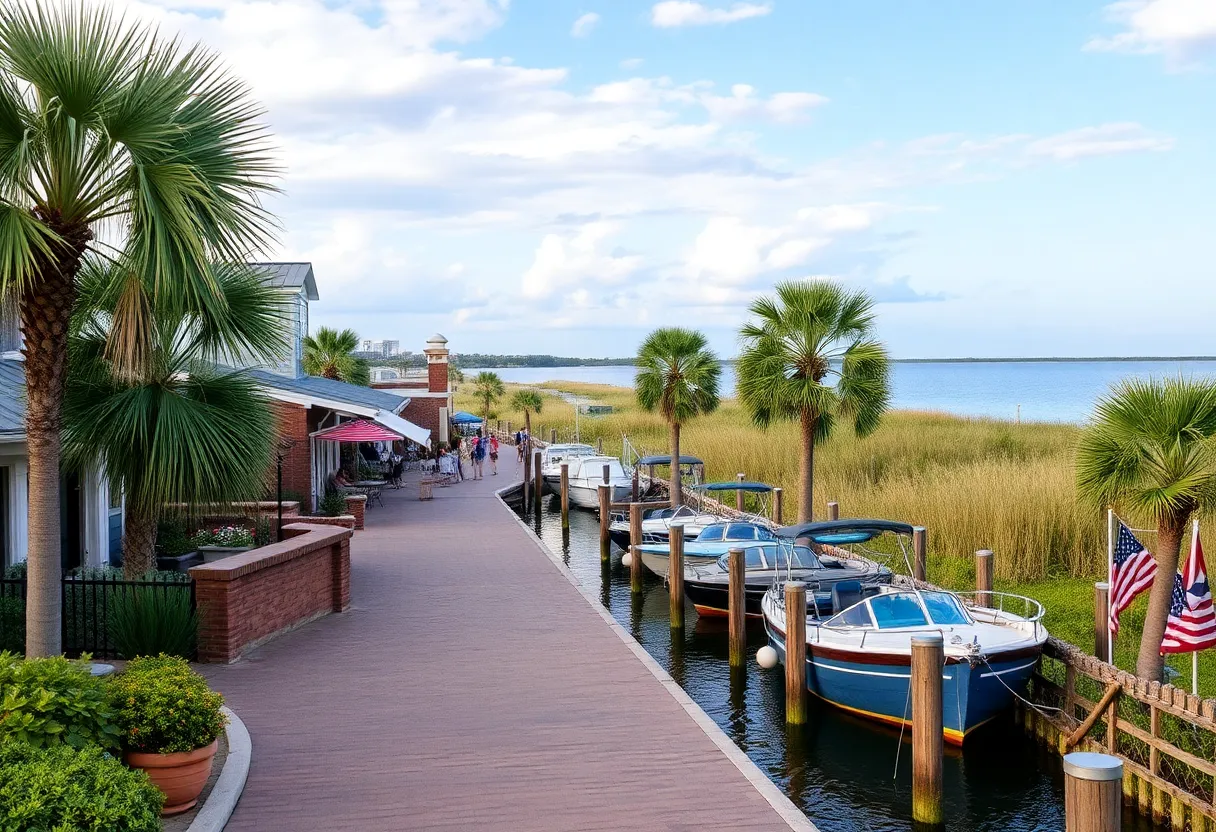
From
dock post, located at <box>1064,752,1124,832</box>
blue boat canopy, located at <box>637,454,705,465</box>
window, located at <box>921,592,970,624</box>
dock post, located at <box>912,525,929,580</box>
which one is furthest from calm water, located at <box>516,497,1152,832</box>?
blue boat canopy, located at <box>637,454,705,465</box>

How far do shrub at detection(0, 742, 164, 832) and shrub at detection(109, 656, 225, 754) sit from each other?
3.73ft

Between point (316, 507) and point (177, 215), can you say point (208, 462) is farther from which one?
point (316, 507)

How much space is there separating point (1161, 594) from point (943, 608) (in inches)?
121

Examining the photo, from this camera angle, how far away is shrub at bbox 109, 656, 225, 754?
8.13m

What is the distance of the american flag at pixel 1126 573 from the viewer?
44.1 feet

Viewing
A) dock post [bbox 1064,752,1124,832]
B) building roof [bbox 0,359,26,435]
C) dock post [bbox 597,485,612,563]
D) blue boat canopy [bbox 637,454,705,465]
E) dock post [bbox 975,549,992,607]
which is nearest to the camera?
dock post [bbox 1064,752,1124,832]

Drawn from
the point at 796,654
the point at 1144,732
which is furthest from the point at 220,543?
the point at 1144,732

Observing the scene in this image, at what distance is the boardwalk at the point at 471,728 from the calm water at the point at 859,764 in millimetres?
1733

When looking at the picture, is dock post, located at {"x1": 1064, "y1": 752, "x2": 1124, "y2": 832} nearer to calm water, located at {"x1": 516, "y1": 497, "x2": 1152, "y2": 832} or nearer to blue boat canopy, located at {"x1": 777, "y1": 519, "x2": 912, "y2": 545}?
calm water, located at {"x1": 516, "y1": 497, "x2": 1152, "y2": 832}

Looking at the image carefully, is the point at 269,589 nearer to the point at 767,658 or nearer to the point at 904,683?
the point at 767,658

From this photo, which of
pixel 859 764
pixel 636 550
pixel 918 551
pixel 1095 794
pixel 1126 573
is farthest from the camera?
pixel 636 550

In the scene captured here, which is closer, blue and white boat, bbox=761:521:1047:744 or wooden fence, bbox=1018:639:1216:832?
wooden fence, bbox=1018:639:1216:832

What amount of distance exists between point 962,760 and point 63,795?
33.9ft

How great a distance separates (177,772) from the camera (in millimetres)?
8203
